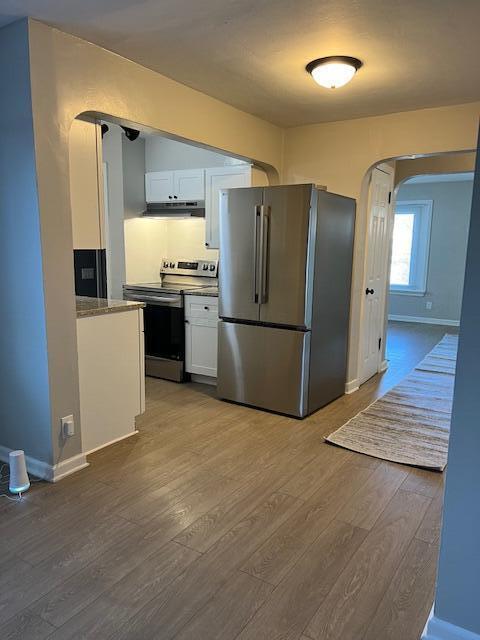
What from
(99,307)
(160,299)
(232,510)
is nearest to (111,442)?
(99,307)

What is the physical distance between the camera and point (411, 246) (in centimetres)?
845

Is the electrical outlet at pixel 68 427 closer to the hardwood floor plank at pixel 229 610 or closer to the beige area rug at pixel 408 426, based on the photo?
the hardwood floor plank at pixel 229 610

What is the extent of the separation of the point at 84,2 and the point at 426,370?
4511mm

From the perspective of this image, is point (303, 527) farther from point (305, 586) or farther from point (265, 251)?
point (265, 251)

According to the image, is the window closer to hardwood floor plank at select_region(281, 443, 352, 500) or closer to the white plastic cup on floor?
hardwood floor plank at select_region(281, 443, 352, 500)

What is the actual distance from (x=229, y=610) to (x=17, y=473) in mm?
1365

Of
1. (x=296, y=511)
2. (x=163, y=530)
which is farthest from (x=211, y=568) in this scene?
(x=296, y=511)

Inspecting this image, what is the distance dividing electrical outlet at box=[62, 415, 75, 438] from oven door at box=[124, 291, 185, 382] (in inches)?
72.7

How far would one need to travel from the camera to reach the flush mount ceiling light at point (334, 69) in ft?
8.51

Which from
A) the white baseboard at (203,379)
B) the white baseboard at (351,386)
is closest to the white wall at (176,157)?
the white baseboard at (203,379)

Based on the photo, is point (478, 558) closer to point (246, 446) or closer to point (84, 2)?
point (246, 446)

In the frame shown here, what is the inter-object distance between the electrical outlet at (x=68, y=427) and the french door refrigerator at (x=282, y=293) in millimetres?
1527

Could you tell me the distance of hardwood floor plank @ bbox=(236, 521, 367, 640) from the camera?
161 cm

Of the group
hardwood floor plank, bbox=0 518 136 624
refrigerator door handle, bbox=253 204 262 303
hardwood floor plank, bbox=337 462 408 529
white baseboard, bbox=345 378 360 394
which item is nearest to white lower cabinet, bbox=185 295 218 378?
refrigerator door handle, bbox=253 204 262 303
